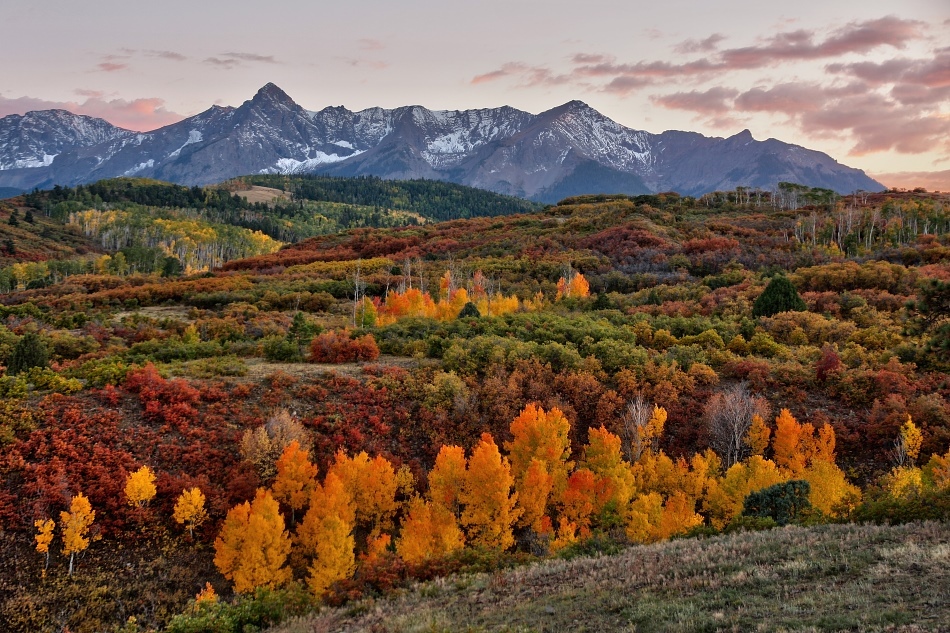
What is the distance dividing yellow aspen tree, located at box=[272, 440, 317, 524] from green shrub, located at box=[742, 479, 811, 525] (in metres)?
18.4

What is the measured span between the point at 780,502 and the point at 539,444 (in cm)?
1096

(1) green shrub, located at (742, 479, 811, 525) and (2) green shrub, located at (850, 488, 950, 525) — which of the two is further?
(1) green shrub, located at (742, 479, 811, 525)

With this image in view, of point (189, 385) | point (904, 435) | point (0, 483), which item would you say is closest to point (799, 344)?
point (904, 435)

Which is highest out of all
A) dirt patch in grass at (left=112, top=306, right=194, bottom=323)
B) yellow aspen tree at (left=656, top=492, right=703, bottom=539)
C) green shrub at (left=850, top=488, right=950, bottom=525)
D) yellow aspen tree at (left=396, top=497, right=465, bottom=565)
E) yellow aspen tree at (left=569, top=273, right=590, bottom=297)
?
yellow aspen tree at (left=569, top=273, right=590, bottom=297)

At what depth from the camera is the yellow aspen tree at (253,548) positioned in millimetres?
23094

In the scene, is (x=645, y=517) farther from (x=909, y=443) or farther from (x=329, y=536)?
(x=909, y=443)

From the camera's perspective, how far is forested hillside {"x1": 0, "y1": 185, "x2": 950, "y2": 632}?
22.4m

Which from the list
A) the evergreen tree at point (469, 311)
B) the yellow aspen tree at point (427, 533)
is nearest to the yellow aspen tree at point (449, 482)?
the yellow aspen tree at point (427, 533)

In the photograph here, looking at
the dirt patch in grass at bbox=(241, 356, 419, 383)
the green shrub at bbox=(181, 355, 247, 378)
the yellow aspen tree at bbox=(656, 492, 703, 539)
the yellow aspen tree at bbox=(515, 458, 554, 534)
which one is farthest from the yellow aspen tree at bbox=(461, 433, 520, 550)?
the green shrub at bbox=(181, 355, 247, 378)

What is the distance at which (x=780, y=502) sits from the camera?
22.5 m

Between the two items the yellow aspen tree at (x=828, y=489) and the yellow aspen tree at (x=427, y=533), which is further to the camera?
the yellow aspen tree at (x=828, y=489)

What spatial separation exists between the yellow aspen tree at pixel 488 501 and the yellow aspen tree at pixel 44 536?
1596 cm

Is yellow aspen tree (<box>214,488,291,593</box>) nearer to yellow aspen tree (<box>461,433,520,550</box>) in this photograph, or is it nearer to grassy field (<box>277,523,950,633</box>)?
grassy field (<box>277,523,950,633</box>)

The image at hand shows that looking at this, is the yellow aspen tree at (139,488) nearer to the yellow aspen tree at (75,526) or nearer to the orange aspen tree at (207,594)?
the yellow aspen tree at (75,526)
